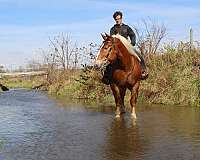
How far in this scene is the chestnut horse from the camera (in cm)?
1037

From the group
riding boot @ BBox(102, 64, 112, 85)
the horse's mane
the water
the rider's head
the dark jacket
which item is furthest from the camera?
the dark jacket

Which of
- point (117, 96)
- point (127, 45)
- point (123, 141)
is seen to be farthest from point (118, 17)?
point (123, 141)

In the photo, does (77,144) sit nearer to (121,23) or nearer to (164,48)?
(121,23)

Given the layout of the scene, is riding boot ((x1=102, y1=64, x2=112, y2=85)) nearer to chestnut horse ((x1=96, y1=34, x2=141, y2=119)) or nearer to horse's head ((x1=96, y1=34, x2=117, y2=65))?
chestnut horse ((x1=96, y1=34, x2=141, y2=119))

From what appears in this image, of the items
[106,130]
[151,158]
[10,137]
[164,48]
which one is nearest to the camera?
[151,158]

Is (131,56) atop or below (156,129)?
atop

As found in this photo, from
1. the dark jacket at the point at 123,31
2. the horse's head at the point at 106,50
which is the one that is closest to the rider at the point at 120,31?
the dark jacket at the point at 123,31

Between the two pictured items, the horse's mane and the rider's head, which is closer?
the horse's mane

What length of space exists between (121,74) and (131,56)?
1.67 feet

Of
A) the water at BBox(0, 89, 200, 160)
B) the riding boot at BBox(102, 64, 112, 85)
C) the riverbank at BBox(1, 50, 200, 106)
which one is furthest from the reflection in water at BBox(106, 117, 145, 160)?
the riverbank at BBox(1, 50, 200, 106)

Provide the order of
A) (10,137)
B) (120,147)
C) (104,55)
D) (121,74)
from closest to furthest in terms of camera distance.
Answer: (120,147), (10,137), (104,55), (121,74)

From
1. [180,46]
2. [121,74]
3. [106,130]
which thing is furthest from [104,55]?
[180,46]

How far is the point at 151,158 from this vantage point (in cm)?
638

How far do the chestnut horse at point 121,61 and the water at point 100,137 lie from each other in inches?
35.1
